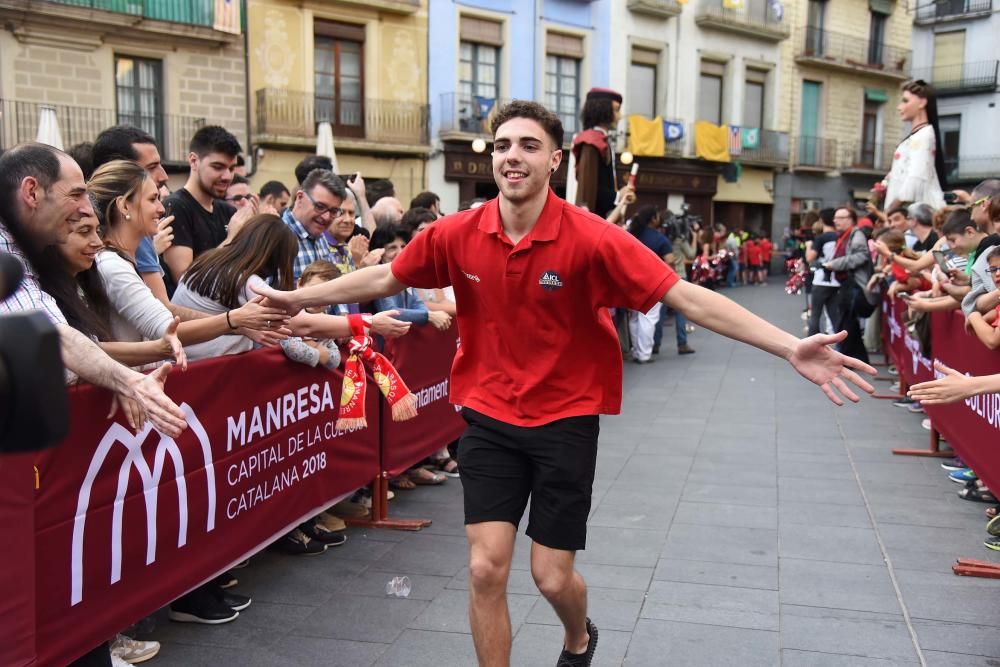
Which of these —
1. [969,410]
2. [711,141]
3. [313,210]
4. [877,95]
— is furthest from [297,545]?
[877,95]

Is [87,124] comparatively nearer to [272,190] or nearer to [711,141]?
[272,190]

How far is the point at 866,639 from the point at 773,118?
3269 cm

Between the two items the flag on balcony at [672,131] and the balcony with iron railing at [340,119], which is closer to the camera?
the balcony with iron railing at [340,119]

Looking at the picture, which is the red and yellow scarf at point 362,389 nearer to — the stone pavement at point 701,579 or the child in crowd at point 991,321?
the stone pavement at point 701,579

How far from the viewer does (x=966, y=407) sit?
611cm

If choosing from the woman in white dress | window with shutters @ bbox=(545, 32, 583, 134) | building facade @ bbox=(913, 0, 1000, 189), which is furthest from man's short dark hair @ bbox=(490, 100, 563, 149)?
building facade @ bbox=(913, 0, 1000, 189)

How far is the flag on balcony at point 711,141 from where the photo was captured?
31.4 metres

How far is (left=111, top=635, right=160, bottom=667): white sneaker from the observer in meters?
3.77

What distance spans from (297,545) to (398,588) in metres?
0.81

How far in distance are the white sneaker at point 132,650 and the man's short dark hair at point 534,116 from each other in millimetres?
2544

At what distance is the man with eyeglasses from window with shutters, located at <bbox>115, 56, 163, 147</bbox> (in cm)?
1654

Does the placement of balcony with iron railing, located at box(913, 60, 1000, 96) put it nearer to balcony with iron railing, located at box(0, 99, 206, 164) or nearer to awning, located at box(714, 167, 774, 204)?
awning, located at box(714, 167, 774, 204)

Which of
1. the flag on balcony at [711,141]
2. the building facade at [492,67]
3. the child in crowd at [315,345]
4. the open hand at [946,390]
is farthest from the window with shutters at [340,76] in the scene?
the open hand at [946,390]

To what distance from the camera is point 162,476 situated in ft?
12.0
